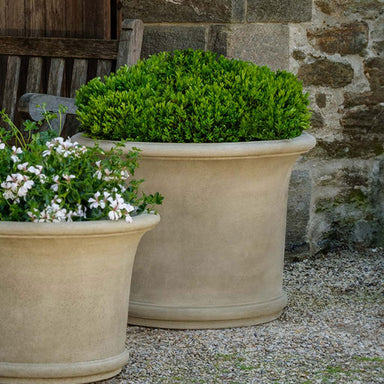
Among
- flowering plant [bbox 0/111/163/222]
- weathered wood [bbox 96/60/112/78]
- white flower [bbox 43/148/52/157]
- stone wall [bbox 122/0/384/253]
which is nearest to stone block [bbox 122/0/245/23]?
stone wall [bbox 122/0/384/253]

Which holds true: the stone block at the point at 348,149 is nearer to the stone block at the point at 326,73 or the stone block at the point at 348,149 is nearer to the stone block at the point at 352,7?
the stone block at the point at 326,73

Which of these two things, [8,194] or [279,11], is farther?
[279,11]

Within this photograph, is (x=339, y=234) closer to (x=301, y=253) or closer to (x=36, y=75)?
(x=301, y=253)

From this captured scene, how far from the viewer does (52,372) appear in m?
2.86

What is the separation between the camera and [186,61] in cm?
385

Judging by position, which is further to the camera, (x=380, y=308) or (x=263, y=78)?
(x=380, y=308)

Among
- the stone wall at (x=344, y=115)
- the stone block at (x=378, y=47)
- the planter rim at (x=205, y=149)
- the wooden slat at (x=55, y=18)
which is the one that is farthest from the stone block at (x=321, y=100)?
the wooden slat at (x=55, y=18)

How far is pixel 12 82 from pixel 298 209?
1.58 m

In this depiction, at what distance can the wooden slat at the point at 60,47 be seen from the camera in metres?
4.33

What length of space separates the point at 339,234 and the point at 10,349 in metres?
2.38

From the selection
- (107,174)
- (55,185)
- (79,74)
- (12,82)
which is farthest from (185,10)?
(55,185)

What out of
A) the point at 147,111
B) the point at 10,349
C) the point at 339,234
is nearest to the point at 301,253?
the point at 339,234

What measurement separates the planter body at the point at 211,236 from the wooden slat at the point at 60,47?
2.70ft

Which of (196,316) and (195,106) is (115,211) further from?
(196,316)
